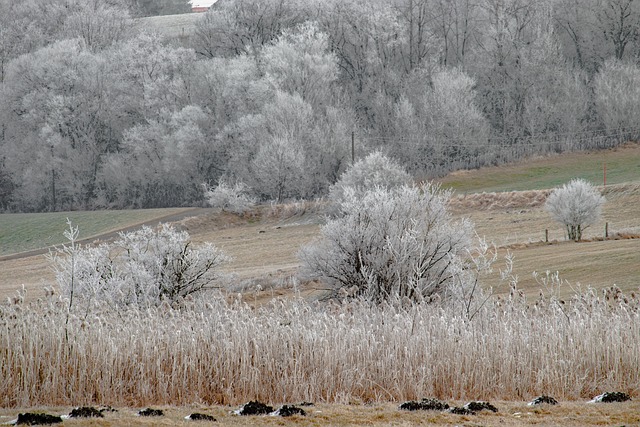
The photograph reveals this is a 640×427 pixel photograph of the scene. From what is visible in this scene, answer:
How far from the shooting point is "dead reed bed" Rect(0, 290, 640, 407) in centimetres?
916

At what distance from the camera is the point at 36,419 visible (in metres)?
7.25

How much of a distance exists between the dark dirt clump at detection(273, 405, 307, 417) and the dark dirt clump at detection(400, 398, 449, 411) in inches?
41.0

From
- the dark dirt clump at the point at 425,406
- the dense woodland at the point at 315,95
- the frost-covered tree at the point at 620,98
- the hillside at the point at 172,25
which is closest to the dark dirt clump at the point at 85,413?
the dark dirt clump at the point at 425,406

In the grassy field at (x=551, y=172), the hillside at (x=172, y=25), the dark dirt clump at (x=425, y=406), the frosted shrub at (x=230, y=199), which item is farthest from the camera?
the hillside at (x=172, y=25)

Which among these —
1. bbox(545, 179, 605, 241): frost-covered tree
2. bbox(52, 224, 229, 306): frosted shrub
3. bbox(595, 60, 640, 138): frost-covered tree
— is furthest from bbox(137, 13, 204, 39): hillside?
bbox(52, 224, 229, 306): frosted shrub

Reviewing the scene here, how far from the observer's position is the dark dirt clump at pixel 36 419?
720 centimetres

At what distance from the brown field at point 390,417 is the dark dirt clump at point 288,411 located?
0.08 m

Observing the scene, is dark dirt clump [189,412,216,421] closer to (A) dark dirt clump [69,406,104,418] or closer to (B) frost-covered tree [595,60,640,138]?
(A) dark dirt clump [69,406,104,418]

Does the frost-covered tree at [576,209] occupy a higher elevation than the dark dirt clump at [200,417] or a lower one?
lower

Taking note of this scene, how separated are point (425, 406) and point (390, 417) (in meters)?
0.49

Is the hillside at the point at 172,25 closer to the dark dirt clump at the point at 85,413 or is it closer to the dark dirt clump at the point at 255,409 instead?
the dark dirt clump at the point at 255,409

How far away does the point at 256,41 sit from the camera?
235ft

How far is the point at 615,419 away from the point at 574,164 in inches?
2250

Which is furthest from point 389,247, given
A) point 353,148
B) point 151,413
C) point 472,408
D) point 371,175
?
point 353,148
